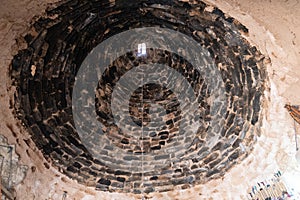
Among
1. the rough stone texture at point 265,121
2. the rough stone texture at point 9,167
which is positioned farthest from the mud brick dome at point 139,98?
the rough stone texture at point 9,167

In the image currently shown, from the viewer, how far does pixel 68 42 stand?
181 inches

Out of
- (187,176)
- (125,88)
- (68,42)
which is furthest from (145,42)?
(187,176)

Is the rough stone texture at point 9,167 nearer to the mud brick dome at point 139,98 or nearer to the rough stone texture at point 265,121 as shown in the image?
the rough stone texture at point 265,121

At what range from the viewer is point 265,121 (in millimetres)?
4512

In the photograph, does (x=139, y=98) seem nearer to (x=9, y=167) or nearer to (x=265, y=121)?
(x=265, y=121)

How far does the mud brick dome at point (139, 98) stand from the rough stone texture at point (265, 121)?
8 centimetres

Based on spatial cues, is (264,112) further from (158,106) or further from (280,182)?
(158,106)

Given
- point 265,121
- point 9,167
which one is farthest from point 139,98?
point 9,167

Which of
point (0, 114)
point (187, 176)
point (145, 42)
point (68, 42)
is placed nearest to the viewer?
point (0, 114)

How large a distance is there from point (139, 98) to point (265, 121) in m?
1.48

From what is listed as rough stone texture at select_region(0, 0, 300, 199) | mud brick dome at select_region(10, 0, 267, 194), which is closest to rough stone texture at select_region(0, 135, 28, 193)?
rough stone texture at select_region(0, 0, 300, 199)

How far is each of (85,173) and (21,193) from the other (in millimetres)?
701

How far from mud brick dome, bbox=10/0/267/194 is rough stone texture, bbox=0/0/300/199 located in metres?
0.08

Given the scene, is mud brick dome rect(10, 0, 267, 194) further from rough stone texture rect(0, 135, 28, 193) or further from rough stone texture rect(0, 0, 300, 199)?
rough stone texture rect(0, 135, 28, 193)
